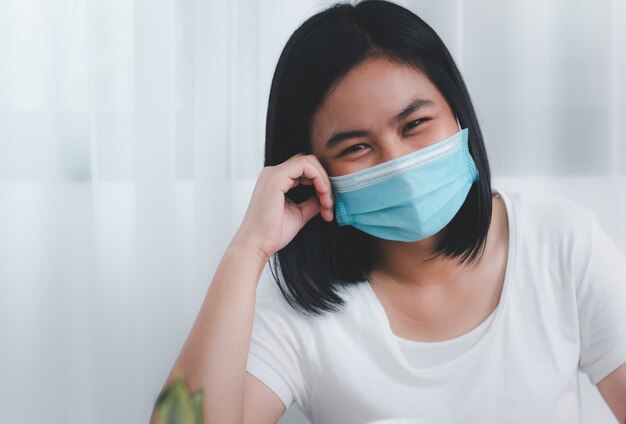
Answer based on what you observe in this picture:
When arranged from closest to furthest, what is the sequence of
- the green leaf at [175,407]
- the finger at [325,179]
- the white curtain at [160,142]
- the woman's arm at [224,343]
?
the green leaf at [175,407] < the woman's arm at [224,343] < the finger at [325,179] < the white curtain at [160,142]

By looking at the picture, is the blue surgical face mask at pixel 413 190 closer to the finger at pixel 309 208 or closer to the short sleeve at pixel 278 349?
the finger at pixel 309 208

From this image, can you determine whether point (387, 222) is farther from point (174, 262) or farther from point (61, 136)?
point (61, 136)

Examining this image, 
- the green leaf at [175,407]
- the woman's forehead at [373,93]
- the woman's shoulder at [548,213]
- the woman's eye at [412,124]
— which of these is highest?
the woman's forehead at [373,93]

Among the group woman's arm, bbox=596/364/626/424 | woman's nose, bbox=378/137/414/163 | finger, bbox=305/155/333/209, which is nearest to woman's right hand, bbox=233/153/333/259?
finger, bbox=305/155/333/209

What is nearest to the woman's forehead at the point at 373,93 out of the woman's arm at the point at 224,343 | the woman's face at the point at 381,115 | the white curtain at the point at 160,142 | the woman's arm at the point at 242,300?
the woman's face at the point at 381,115

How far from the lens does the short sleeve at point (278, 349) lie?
112 cm

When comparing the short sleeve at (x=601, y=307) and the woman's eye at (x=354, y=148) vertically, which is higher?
the woman's eye at (x=354, y=148)

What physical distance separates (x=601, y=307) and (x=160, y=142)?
907mm

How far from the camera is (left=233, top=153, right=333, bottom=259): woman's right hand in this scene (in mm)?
1083

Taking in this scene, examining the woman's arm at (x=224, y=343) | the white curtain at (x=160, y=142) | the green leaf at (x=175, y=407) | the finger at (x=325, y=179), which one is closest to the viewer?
the green leaf at (x=175, y=407)

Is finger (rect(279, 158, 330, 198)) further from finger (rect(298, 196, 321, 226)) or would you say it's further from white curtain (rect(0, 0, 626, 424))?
white curtain (rect(0, 0, 626, 424))

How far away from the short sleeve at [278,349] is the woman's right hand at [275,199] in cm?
13

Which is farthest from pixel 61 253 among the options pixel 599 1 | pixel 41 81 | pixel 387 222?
pixel 599 1

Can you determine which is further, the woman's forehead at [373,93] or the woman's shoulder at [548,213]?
the woman's shoulder at [548,213]
